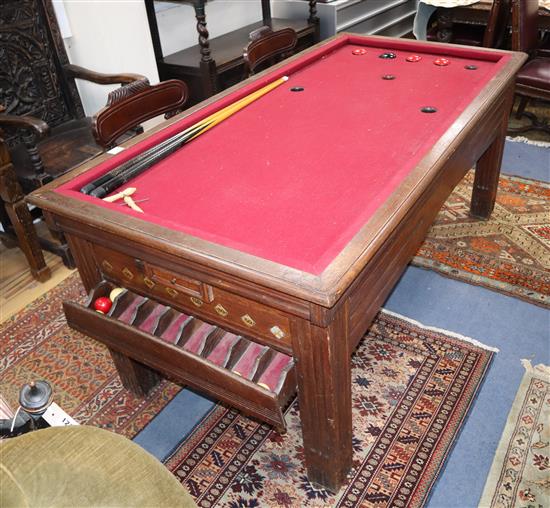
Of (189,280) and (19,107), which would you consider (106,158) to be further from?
(19,107)

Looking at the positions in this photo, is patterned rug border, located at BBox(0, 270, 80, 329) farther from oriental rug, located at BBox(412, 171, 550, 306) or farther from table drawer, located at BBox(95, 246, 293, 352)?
oriental rug, located at BBox(412, 171, 550, 306)

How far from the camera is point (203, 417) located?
2.08 meters

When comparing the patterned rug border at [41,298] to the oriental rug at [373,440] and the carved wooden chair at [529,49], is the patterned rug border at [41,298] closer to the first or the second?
the oriental rug at [373,440]

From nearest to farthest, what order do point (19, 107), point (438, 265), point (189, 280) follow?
point (189, 280)
point (438, 265)
point (19, 107)

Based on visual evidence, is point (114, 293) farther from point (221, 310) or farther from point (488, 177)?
point (488, 177)

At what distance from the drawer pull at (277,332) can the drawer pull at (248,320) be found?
0.06 m

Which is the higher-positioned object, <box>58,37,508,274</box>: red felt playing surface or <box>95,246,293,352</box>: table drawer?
<box>58,37,508,274</box>: red felt playing surface

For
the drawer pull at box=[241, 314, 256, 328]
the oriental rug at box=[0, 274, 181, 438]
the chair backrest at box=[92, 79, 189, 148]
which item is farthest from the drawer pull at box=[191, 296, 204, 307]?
the chair backrest at box=[92, 79, 189, 148]

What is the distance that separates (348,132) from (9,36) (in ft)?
6.28

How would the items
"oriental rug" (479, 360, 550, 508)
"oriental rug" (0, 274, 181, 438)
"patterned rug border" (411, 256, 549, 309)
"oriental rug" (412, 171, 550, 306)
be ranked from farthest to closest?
"oriental rug" (412, 171, 550, 306), "patterned rug border" (411, 256, 549, 309), "oriental rug" (0, 274, 181, 438), "oriental rug" (479, 360, 550, 508)

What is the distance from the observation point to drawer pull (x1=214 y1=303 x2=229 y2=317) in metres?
1.57

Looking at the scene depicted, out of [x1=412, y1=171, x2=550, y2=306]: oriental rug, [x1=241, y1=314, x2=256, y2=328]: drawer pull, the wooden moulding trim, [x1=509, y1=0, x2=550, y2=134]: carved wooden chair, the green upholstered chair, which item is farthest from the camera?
[x1=509, y1=0, x2=550, y2=134]: carved wooden chair

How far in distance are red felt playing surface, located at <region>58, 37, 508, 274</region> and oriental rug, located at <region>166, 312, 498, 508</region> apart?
2.74 feet

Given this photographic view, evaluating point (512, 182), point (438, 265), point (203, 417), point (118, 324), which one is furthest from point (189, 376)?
point (512, 182)
